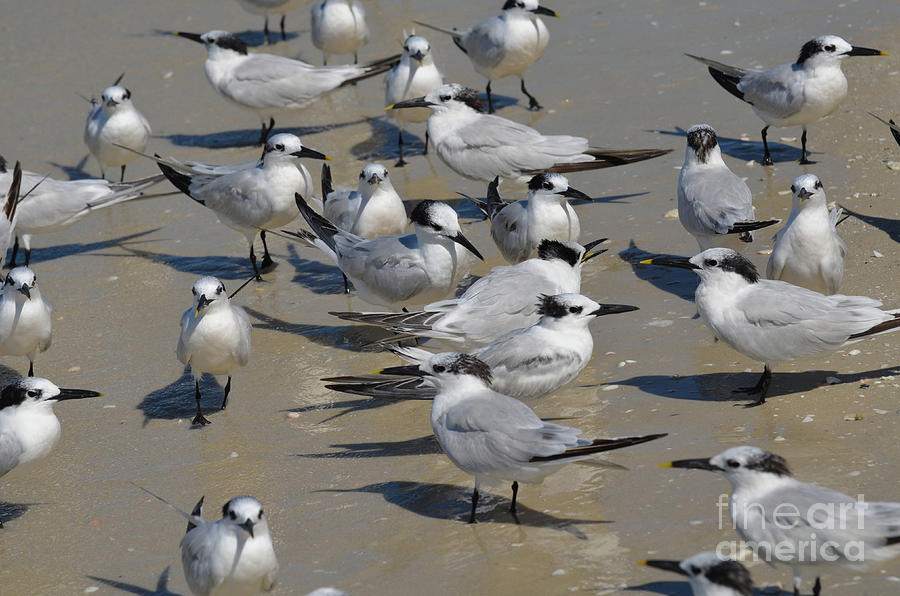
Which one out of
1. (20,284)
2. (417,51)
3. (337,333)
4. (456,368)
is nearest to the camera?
(456,368)

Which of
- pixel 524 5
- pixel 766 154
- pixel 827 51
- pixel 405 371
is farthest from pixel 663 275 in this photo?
pixel 524 5

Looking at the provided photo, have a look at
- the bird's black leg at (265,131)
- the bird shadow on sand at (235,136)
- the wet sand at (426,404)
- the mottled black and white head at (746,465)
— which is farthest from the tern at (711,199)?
the bird's black leg at (265,131)

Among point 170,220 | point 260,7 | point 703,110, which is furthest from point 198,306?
point 260,7

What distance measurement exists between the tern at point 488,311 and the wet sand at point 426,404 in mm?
406

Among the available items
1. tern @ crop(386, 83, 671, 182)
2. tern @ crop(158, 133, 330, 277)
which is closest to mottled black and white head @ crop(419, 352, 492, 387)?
tern @ crop(158, 133, 330, 277)

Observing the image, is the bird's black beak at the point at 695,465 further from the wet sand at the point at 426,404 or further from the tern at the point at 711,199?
the tern at the point at 711,199

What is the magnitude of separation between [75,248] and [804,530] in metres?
6.18

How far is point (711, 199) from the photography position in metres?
6.69

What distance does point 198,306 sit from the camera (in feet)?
19.5

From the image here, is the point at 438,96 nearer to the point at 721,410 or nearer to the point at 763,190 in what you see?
the point at 763,190

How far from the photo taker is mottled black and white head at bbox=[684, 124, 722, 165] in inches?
280

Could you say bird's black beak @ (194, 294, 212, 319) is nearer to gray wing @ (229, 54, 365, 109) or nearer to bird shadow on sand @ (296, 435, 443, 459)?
bird shadow on sand @ (296, 435, 443, 459)

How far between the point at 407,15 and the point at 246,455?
705cm

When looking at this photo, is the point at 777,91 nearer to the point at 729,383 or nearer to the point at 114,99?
the point at 729,383
